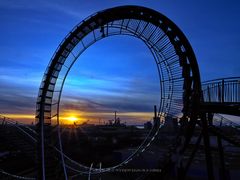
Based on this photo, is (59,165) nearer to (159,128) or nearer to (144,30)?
(159,128)

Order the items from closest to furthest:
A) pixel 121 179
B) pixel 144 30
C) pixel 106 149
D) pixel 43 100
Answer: pixel 43 100 < pixel 144 30 < pixel 121 179 < pixel 106 149

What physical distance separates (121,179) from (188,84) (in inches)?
846

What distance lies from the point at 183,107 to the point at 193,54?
9.88 ft

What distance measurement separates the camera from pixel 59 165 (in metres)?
20.2

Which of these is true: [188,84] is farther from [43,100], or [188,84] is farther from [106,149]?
[106,149]

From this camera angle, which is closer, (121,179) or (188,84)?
(188,84)

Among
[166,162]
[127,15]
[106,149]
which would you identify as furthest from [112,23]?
[106,149]

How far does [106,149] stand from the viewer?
235 ft

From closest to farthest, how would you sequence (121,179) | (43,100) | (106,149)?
1. (43,100)
2. (121,179)
3. (106,149)

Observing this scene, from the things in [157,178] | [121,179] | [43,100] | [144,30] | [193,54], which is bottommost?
[121,179]

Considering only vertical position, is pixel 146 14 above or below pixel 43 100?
above

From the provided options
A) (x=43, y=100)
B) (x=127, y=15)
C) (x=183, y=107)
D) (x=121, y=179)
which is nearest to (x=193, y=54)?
(x=183, y=107)

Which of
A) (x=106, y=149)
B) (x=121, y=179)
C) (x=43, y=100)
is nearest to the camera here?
(x=43, y=100)

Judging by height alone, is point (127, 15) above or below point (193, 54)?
above
